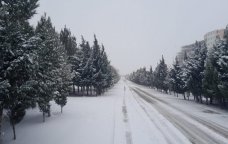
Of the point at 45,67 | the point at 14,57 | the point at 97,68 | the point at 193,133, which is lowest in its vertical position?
the point at 193,133

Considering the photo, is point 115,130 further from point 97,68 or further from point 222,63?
point 97,68

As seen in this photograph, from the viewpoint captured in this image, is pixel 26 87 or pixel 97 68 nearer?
pixel 26 87

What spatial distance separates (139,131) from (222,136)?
20.3 ft

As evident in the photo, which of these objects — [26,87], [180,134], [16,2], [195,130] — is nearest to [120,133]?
[180,134]

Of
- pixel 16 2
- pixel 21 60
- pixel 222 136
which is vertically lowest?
pixel 222 136

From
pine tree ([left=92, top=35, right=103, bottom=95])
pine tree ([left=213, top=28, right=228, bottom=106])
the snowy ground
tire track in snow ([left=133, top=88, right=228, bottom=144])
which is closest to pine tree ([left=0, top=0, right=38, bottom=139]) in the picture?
the snowy ground

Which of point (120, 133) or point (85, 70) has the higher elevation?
point (85, 70)

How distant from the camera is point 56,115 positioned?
30.3m

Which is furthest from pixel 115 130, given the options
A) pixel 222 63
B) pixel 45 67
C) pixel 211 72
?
pixel 211 72

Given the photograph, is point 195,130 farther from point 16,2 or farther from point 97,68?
point 97,68

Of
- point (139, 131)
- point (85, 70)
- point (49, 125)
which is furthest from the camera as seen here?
point (85, 70)

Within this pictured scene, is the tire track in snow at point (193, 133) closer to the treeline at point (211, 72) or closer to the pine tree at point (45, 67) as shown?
the treeline at point (211, 72)

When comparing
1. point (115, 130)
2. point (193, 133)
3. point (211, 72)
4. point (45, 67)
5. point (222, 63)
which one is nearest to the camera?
point (45, 67)

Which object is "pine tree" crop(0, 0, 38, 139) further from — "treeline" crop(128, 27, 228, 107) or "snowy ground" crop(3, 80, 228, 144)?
"treeline" crop(128, 27, 228, 107)
